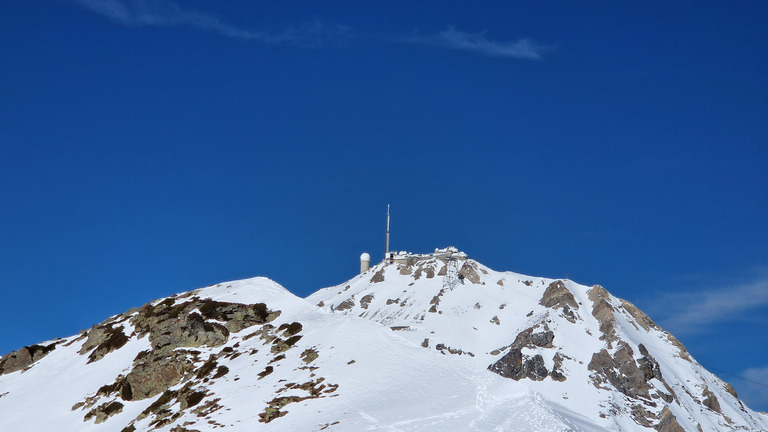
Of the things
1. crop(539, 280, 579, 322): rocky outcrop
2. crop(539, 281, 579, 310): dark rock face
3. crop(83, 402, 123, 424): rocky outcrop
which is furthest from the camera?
crop(539, 281, 579, 310): dark rock face

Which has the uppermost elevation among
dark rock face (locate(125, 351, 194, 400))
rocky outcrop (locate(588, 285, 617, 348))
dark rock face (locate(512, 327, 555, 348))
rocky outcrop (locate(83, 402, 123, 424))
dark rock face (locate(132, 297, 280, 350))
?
rocky outcrop (locate(588, 285, 617, 348))

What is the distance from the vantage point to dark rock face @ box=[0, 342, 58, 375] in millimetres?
100312

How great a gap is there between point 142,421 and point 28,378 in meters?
36.6

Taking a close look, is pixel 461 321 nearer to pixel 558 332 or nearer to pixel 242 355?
pixel 558 332

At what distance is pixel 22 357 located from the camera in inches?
3996

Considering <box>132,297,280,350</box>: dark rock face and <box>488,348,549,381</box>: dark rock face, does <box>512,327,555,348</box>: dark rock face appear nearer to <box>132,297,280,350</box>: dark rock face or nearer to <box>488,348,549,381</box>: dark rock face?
<box>488,348,549,381</box>: dark rock face

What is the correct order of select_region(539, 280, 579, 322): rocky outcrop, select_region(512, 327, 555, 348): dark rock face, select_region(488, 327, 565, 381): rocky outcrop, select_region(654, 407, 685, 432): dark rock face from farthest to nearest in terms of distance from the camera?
1. select_region(539, 280, 579, 322): rocky outcrop
2. select_region(512, 327, 555, 348): dark rock face
3. select_region(488, 327, 565, 381): rocky outcrop
4. select_region(654, 407, 685, 432): dark rock face

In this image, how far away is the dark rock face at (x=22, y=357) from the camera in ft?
329

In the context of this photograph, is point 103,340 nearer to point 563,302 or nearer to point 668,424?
point 668,424

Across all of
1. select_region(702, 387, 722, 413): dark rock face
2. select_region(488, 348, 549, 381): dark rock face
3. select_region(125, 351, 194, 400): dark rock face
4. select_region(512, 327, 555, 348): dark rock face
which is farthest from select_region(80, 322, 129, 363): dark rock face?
select_region(702, 387, 722, 413): dark rock face

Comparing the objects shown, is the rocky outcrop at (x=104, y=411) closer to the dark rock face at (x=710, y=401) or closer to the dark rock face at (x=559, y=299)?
the dark rock face at (x=559, y=299)

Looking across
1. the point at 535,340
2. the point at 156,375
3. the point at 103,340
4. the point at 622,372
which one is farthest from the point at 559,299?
the point at 156,375

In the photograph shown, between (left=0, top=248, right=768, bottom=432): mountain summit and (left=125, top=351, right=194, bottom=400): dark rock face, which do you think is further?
(left=125, top=351, right=194, bottom=400): dark rock face

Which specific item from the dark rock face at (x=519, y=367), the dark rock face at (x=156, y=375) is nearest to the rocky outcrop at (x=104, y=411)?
the dark rock face at (x=156, y=375)
